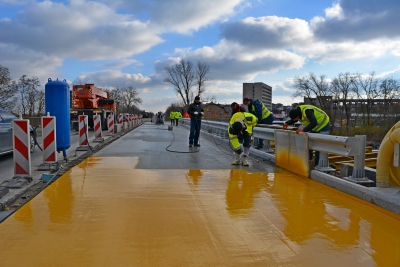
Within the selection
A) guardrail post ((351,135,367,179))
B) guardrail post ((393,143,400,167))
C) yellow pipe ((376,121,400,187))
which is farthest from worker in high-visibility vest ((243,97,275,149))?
guardrail post ((393,143,400,167))

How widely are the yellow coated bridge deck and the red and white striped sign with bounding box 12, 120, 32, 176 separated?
0.59 metres

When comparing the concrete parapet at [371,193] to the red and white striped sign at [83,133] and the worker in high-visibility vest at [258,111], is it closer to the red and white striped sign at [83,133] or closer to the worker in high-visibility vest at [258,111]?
the worker in high-visibility vest at [258,111]

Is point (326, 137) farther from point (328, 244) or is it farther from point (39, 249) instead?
point (39, 249)

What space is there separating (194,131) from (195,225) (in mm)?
8000

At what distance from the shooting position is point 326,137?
5.78 meters

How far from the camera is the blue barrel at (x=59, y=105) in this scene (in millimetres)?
7391

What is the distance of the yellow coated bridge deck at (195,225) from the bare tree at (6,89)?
1319 inches

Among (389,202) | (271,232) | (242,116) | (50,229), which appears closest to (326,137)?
(389,202)

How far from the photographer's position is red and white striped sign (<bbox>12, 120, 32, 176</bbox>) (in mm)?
5805

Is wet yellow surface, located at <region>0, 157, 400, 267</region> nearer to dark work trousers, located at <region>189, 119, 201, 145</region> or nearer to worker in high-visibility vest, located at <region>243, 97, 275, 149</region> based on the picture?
worker in high-visibility vest, located at <region>243, 97, 275, 149</region>

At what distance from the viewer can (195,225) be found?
12.4 ft

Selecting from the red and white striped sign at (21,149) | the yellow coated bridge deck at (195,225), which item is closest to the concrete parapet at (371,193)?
the yellow coated bridge deck at (195,225)

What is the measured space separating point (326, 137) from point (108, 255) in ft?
13.7

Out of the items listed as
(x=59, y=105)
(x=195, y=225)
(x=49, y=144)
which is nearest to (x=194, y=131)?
(x=59, y=105)
